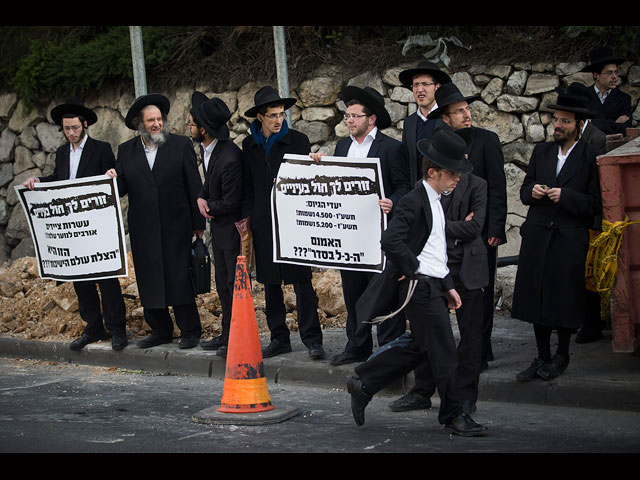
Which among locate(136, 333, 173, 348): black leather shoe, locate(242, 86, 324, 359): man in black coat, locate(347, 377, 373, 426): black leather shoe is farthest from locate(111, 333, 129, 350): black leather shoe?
locate(347, 377, 373, 426): black leather shoe

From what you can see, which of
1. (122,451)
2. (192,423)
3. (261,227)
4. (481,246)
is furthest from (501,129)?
(122,451)

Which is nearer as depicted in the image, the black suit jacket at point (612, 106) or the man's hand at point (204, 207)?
the man's hand at point (204, 207)

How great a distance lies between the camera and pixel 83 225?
30.1 feet

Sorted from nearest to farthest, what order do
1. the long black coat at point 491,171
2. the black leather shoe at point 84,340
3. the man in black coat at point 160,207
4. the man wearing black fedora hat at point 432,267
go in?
the man wearing black fedora hat at point 432,267 → the long black coat at point 491,171 → the man in black coat at point 160,207 → the black leather shoe at point 84,340

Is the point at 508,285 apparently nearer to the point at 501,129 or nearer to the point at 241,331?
the point at 501,129

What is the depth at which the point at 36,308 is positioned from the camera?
10.4 m

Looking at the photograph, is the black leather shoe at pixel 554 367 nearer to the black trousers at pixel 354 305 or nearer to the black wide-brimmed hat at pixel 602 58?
the black trousers at pixel 354 305

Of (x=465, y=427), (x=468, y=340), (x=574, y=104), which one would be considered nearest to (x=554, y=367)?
(x=468, y=340)

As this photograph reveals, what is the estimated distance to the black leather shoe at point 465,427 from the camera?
19.7 ft

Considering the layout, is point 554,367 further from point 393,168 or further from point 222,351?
point 222,351

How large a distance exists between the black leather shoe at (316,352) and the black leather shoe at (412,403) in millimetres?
1389

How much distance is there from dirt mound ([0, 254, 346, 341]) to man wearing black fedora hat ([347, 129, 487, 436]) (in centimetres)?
384

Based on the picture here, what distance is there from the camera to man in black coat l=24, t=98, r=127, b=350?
921 cm

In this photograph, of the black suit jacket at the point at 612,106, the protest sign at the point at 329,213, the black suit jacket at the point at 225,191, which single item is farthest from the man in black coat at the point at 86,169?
the black suit jacket at the point at 612,106
